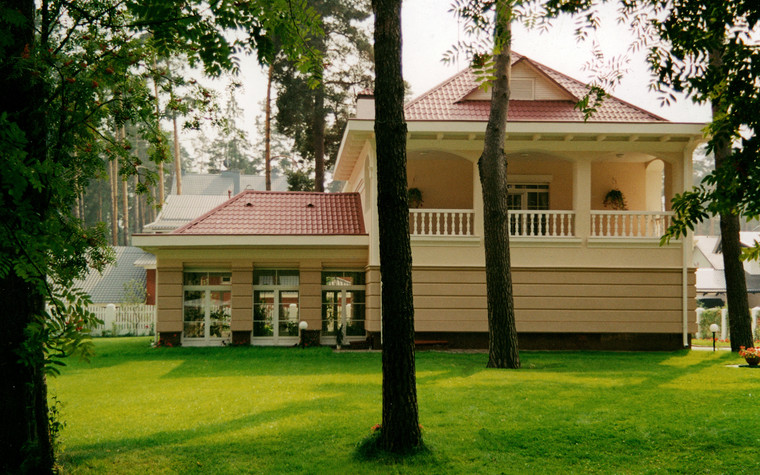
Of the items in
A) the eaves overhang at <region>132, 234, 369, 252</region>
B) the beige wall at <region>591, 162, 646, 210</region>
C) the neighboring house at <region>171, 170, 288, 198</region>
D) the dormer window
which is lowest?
the eaves overhang at <region>132, 234, 369, 252</region>

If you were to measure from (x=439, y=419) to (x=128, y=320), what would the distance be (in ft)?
68.7

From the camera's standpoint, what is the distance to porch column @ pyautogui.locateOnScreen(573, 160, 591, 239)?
17203 millimetres

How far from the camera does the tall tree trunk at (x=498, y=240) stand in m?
12.5

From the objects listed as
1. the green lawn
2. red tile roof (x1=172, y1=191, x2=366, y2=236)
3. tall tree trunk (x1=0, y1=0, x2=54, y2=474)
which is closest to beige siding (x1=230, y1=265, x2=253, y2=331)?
red tile roof (x1=172, y1=191, x2=366, y2=236)

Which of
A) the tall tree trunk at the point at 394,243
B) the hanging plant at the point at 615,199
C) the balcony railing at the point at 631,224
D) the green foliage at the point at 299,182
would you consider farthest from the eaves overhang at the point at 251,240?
the tall tree trunk at the point at 394,243

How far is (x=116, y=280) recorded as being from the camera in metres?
33.7

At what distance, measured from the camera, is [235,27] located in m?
6.53

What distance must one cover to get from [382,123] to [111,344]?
16774 millimetres

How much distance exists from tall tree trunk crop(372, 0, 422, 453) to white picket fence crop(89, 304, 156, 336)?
21.4 meters

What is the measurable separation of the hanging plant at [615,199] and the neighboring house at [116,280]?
21.9 m

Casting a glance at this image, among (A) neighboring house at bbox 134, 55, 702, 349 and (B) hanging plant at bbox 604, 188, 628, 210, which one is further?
(B) hanging plant at bbox 604, 188, 628, 210

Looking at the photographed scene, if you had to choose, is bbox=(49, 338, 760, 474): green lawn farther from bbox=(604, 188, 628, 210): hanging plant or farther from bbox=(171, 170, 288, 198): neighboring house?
bbox=(171, 170, 288, 198): neighboring house

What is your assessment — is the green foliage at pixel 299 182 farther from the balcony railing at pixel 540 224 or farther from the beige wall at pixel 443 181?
the balcony railing at pixel 540 224

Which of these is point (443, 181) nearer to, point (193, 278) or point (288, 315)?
point (288, 315)
